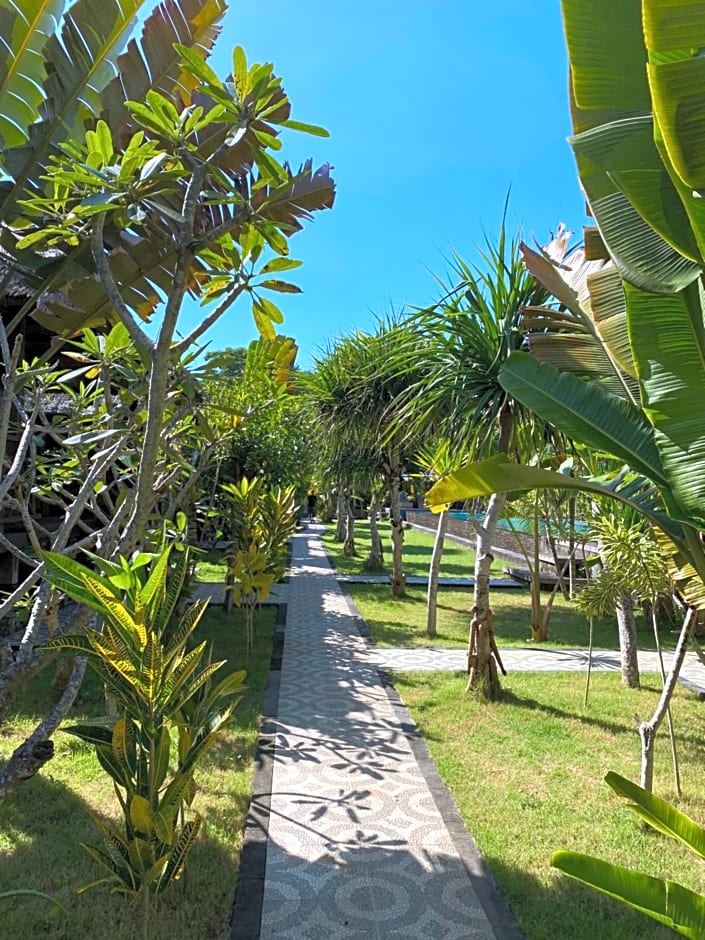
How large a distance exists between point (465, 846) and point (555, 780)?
1.20 meters

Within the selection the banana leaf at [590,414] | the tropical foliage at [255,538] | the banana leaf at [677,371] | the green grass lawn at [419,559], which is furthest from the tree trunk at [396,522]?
the banana leaf at [677,371]

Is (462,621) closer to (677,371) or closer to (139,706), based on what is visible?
(139,706)

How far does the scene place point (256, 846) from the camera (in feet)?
11.6

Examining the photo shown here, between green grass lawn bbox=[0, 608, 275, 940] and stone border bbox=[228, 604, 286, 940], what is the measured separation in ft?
0.16

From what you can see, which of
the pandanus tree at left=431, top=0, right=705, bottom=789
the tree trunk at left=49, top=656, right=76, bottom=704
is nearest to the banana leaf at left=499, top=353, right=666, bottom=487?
the pandanus tree at left=431, top=0, right=705, bottom=789

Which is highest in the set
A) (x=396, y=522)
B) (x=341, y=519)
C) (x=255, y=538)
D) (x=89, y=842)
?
(x=396, y=522)

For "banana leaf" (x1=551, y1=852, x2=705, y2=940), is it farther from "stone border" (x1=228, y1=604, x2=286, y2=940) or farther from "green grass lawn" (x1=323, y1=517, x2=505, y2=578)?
"green grass lawn" (x1=323, y1=517, x2=505, y2=578)

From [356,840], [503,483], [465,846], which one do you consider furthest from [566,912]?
[503,483]

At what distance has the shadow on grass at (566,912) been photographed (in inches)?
111

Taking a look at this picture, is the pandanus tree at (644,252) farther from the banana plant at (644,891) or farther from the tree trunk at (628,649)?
the tree trunk at (628,649)

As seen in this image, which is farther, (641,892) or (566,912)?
(566,912)

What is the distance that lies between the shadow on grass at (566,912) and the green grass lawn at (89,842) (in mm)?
1452

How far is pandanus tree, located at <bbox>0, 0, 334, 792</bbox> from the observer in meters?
2.04

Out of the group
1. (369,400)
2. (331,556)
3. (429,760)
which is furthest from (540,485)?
(331,556)
